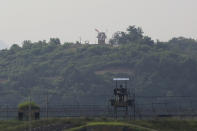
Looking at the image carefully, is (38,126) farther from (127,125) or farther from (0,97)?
(0,97)

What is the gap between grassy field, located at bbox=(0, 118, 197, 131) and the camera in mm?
73625

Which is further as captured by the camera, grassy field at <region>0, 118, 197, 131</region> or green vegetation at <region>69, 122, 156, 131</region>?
grassy field at <region>0, 118, 197, 131</region>

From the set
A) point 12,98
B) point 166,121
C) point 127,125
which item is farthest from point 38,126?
point 12,98

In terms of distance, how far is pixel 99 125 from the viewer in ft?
243

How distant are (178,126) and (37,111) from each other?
66.0ft

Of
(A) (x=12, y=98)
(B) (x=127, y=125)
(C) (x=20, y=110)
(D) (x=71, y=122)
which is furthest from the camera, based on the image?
(A) (x=12, y=98)

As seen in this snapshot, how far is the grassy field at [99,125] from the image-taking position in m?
73.6

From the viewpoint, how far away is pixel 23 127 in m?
75.9

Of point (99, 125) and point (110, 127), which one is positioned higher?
point (99, 125)

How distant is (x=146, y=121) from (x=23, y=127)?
15.2m

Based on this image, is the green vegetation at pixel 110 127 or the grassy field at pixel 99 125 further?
the grassy field at pixel 99 125

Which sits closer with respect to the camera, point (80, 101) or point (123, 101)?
point (123, 101)

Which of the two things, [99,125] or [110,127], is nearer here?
[110,127]

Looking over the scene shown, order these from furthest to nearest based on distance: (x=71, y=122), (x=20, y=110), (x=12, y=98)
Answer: (x=12, y=98), (x=20, y=110), (x=71, y=122)
